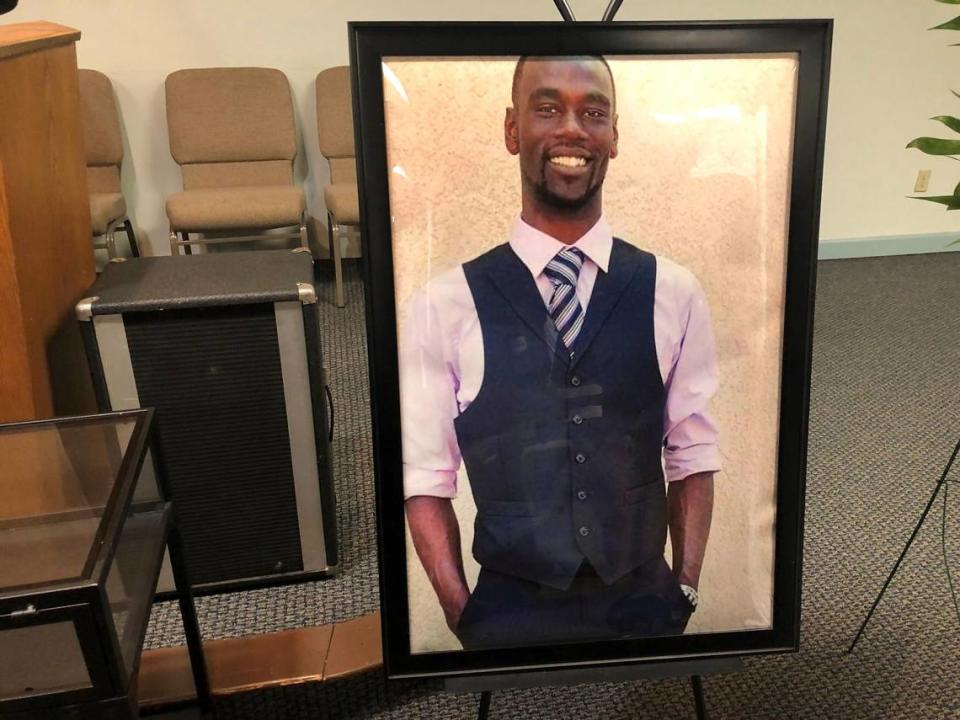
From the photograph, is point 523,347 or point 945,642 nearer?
point 523,347

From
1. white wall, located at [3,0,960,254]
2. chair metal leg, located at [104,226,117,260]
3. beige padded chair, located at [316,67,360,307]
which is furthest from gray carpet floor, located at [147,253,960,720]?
white wall, located at [3,0,960,254]

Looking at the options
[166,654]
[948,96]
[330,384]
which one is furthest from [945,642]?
[948,96]

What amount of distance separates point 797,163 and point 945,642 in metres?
1.22

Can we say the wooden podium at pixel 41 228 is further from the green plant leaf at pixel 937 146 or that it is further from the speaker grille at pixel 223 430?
the green plant leaf at pixel 937 146

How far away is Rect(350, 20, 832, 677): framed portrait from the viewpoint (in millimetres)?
940

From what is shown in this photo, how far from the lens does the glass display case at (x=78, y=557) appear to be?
83cm

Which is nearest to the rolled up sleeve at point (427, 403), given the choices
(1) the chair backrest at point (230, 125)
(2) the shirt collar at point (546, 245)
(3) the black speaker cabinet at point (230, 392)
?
(2) the shirt collar at point (546, 245)

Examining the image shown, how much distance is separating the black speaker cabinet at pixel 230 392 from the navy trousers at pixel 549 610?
0.69 meters

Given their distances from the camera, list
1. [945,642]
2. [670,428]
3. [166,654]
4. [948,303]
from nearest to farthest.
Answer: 1. [670,428]
2. [166,654]
3. [945,642]
4. [948,303]

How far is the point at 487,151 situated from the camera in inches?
37.7

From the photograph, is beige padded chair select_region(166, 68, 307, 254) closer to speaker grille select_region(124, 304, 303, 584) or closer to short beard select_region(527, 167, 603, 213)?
speaker grille select_region(124, 304, 303, 584)

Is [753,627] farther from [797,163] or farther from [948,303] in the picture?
[948,303]

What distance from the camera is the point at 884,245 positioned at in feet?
13.7

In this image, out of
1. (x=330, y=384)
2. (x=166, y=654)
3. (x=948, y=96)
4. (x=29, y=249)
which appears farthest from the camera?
(x=948, y=96)
